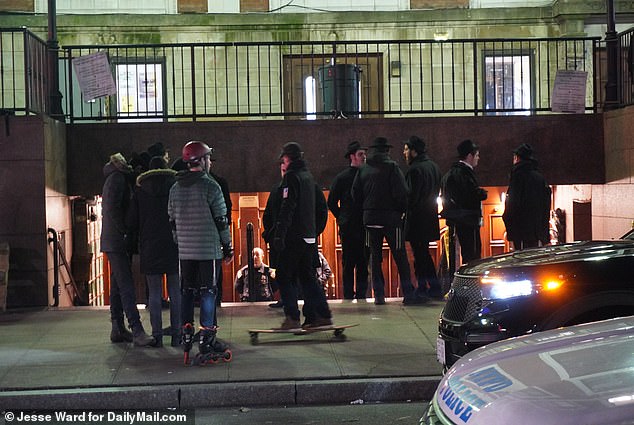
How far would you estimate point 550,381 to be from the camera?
3455 mm

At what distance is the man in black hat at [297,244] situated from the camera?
377 inches

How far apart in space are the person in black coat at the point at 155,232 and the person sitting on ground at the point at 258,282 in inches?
155

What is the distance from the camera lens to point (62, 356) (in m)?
8.80

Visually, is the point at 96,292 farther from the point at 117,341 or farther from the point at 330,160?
the point at 117,341

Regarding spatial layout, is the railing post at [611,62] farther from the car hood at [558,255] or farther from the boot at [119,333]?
the boot at [119,333]

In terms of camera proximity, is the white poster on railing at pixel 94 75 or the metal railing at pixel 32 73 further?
the white poster on railing at pixel 94 75

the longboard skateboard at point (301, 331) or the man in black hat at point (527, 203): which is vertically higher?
the man in black hat at point (527, 203)

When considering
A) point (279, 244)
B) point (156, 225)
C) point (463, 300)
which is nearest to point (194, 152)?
point (156, 225)

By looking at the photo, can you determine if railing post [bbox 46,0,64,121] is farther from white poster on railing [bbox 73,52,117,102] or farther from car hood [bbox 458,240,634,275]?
car hood [bbox 458,240,634,275]

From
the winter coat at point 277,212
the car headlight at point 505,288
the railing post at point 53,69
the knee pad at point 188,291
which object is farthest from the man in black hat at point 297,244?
the railing post at point 53,69

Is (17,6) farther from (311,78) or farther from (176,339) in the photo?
(176,339)

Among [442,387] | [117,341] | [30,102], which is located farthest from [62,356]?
[442,387]

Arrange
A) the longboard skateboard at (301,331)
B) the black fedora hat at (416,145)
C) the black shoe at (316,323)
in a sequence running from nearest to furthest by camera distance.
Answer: the longboard skateboard at (301,331), the black shoe at (316,323), the black fedora hat at (416,145)

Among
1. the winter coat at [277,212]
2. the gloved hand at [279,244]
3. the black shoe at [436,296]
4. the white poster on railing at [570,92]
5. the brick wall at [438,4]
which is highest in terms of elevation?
the brick wall at [438,4]
